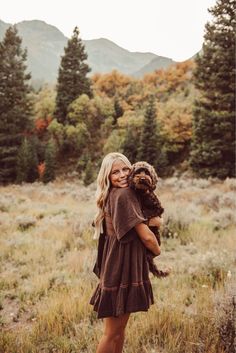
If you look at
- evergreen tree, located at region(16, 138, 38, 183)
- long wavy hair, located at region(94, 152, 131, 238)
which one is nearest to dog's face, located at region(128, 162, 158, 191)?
long wavy hair, located at region(94, 152, 131, 238)

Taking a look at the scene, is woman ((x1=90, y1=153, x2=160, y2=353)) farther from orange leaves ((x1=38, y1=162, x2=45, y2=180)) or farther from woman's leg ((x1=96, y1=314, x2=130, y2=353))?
orange leaves ((x1=38, y1=162, x2=45, y2=180))

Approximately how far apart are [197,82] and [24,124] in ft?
54.0

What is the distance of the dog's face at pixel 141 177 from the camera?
2.95 m

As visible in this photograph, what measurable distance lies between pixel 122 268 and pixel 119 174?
2.53 ft

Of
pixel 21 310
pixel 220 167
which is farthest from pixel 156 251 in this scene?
pixel 220 167

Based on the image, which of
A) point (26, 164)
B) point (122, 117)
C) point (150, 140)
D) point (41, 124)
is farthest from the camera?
point (41, 124)

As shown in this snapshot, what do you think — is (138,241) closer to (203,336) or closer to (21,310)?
(203,336)

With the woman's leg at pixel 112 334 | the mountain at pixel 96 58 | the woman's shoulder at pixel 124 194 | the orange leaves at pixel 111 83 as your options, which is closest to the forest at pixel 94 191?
the orange leaves at pixel 111 83

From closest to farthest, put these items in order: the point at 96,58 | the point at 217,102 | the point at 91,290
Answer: the point at 91,290 → the point at 217,102 → the point at 96,58

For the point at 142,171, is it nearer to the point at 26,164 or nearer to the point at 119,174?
the point at 119,174

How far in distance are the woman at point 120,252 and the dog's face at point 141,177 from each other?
0.07 meters

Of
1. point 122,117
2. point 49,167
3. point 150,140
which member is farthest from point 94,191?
point 122,117

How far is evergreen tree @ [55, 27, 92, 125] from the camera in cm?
3681

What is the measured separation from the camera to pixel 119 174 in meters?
3.14
